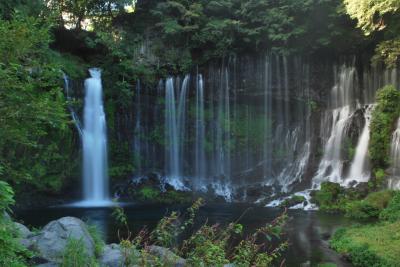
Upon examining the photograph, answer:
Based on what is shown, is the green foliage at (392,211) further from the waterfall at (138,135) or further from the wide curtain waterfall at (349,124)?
the waterfall at (138,135)

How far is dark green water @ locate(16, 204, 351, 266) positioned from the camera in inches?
475

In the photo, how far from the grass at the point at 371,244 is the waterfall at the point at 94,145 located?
14431 mm

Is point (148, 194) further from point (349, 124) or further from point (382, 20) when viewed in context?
point (382, 20)

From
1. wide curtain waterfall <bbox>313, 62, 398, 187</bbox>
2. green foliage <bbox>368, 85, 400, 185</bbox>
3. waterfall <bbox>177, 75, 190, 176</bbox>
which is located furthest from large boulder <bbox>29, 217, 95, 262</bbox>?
waterfall <bbox>177, 75, 190, 176</bbox>

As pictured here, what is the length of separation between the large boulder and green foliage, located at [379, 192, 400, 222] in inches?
420

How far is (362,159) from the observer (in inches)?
944

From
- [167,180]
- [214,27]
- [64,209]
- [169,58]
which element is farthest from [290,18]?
[64,209]

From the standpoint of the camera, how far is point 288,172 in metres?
27.5

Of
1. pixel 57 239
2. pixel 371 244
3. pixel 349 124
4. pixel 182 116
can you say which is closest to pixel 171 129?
pixel 182 116

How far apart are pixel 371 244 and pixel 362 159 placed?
12.9 meters

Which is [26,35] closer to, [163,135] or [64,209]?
[64,209]

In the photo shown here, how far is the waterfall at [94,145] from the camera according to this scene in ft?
82.3

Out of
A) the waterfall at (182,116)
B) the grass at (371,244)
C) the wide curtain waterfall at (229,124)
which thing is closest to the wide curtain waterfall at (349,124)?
the wide curtain waterfall at (229,124)

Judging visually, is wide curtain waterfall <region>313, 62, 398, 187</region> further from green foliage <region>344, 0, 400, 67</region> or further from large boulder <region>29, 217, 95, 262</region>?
large boulder <region>29, 217, 95, 262</region>
